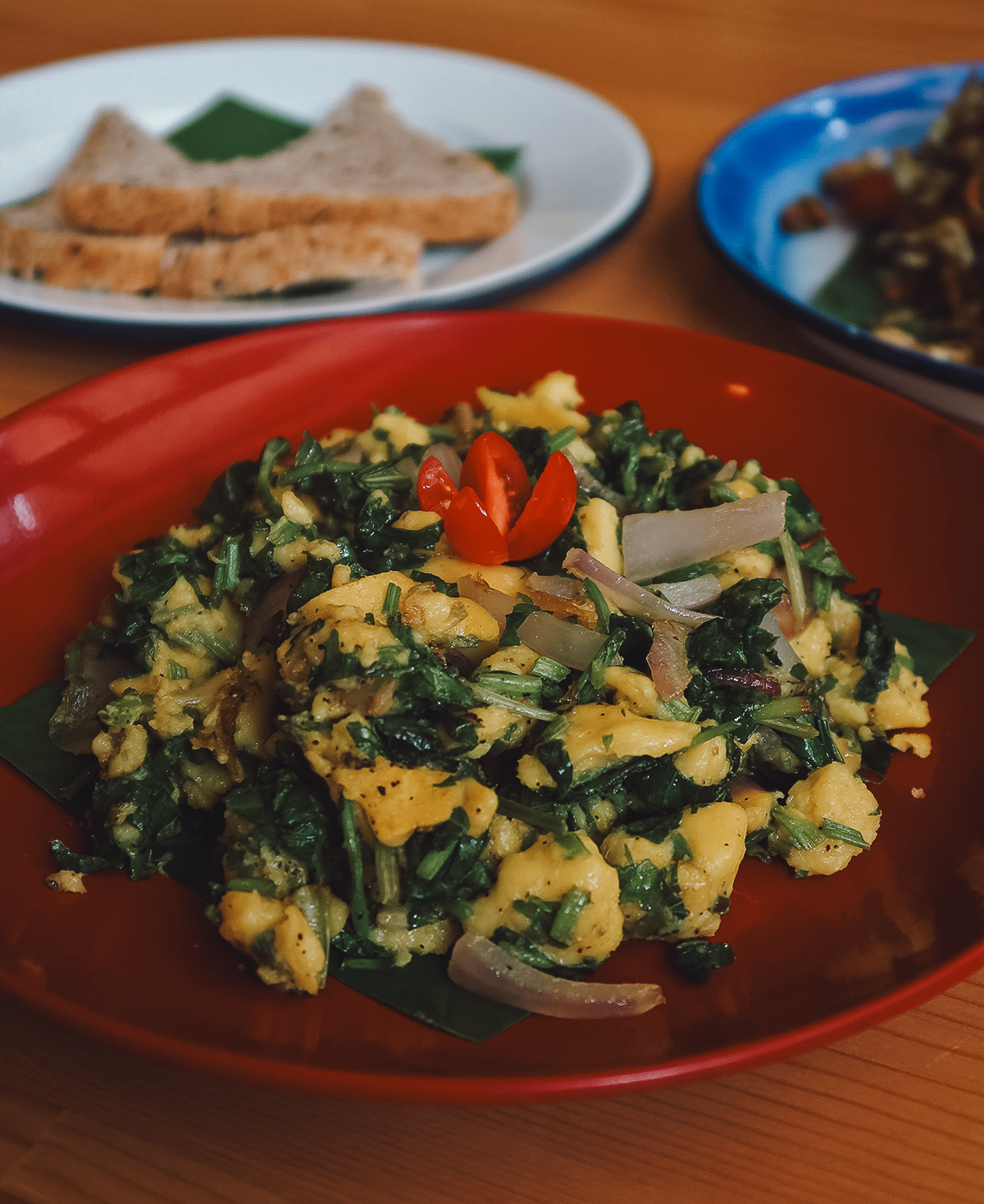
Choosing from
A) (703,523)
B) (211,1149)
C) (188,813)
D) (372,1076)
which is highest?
Result: (703,523)

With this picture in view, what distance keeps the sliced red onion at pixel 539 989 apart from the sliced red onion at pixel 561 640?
0.50 meters

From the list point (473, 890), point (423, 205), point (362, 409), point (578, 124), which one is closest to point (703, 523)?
point (473, 890)

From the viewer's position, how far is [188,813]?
1817 millimetres

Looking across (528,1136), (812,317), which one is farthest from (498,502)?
(812,317)

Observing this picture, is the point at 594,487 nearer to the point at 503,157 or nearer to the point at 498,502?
the point at 498,502

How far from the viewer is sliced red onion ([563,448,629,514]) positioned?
217cm

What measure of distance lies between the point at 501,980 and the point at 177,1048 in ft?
1.56

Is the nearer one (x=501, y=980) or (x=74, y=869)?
(x=501, y=980)

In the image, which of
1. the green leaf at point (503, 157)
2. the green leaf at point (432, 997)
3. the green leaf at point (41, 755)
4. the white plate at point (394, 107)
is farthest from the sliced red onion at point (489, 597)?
the green leaf at point (503, 157)

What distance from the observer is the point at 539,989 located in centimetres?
150

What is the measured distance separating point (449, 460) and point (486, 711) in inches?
28.4

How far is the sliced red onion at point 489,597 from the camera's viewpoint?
1816mm

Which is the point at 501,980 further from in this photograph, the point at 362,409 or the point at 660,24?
the point at 660,24

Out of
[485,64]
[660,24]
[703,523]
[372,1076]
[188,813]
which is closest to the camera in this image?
[372,1076]
